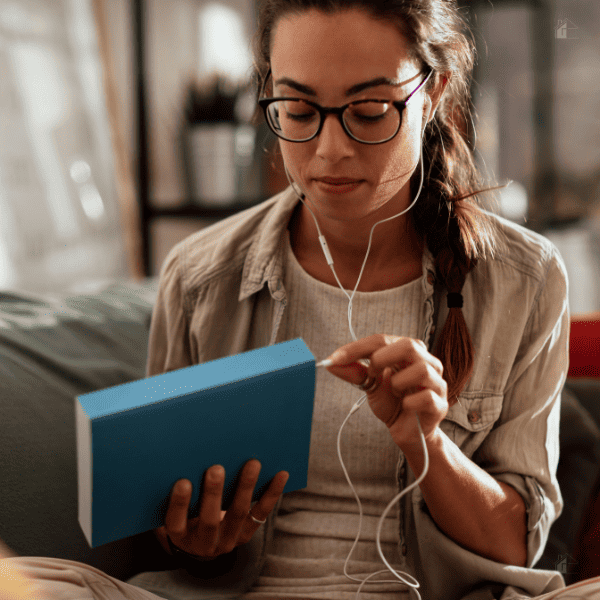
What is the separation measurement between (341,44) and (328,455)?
0.55 meters

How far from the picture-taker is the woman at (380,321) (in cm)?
75

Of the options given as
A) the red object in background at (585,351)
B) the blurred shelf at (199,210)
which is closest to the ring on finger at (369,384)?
the red object in background at (585,351)

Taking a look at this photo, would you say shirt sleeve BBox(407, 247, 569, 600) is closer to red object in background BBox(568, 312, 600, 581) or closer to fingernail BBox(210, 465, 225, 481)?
red object in background BBox(568, 312, 600, 581)

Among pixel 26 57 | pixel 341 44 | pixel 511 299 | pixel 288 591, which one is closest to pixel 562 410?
pixel 511 299

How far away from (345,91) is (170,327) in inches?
18.0

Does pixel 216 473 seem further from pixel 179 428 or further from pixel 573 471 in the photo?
pixel 573 471

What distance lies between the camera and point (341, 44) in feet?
2.39

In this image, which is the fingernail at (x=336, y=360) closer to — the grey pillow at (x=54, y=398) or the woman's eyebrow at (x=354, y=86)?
the woman's eyebrow at (x=354, y=86)

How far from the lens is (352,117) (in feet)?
2.51

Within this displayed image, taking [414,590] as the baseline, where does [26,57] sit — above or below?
above

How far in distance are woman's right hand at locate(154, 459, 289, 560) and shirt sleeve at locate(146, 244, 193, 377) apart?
0.27 m

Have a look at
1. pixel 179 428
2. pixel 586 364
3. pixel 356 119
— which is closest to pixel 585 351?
pixel 586 364

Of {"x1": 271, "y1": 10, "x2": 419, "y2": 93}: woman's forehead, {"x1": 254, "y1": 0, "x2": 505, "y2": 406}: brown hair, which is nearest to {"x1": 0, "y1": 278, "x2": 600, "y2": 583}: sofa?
{"x1": 254, "y1": 0, "x2": 505, "y2": 406}: brown hair

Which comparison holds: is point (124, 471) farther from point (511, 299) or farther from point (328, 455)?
point (511, 299)
